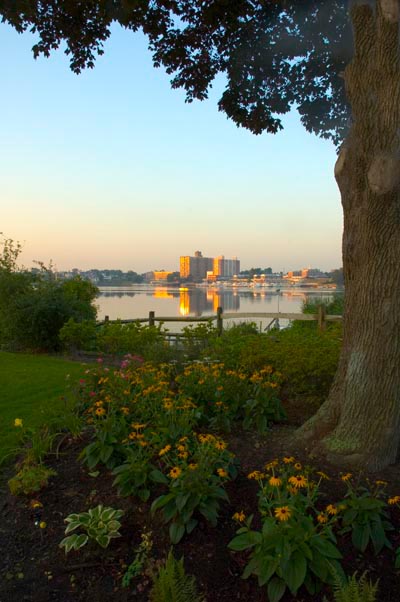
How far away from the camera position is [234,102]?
7.18 metres

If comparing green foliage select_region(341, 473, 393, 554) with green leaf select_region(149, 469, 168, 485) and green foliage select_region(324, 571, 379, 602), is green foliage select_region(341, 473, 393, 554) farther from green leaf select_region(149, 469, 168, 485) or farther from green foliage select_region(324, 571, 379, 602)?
green leaf select_region(149, 469, 168, 485)

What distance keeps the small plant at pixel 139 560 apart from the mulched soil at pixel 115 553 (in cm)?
3

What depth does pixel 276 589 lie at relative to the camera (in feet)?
7.63

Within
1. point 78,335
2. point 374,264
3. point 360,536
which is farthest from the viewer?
point 78,335

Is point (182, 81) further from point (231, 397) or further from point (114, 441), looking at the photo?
point (114, 441)

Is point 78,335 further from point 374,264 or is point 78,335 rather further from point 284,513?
point 284,513

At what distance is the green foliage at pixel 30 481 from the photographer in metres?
3.57

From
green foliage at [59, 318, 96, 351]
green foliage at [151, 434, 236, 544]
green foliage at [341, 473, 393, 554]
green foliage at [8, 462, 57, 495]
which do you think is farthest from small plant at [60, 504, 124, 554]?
green foliage at [59, 318, 96, 351]

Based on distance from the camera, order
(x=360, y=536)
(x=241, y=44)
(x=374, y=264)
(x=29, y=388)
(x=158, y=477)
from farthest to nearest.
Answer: (x=29, y=388)
(x=241, y=44)
(x=374, y=264)
(x=158, y=477)
(x=360, y=536)

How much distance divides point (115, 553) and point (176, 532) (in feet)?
1.35

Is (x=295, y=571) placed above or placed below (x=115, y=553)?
above

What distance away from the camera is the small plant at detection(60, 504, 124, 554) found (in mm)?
2863

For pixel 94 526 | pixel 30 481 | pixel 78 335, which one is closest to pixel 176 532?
pixel 94 526

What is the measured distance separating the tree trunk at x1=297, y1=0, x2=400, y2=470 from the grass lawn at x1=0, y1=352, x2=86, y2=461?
128 inches
